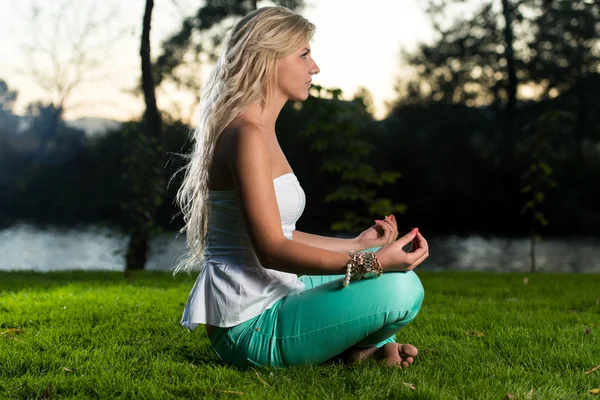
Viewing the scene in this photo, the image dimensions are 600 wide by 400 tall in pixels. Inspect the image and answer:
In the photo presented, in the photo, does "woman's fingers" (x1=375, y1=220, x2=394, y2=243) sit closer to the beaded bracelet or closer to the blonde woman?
the blonde woman

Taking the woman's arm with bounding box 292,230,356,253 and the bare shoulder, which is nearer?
the bare shoulder

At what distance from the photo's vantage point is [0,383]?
7.10ft

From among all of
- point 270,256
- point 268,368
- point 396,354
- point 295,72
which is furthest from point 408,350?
point 295,72

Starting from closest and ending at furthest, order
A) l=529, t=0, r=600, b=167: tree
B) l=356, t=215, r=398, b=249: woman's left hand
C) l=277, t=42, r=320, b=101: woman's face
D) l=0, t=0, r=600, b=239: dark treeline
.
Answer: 1. l=277, t=42, r=320, b=101: woman's face
2. l=356, t=215, r=398, b=249: woman's left hand
3. l=529, t=0, r=600, b=167: tree
4. l=0, t=0, r=600, b=239: dark treeline

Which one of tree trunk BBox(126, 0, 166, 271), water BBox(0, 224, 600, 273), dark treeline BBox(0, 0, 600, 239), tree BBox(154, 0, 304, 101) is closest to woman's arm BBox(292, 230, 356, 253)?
tree trunk BBox(126, 0, 166, 271)

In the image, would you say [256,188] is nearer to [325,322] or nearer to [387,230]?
[325,322]

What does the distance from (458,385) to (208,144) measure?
1188 millimetres

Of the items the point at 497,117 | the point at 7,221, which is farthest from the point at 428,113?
the point at 7,221

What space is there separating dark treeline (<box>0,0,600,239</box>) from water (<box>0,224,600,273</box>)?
1.35 m

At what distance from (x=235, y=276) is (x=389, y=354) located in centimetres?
62

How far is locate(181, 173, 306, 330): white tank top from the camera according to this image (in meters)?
2.09

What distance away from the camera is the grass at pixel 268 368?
203 centimetres

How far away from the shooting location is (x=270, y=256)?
1911mm

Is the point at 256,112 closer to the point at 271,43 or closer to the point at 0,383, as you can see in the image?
the point at 271,43
